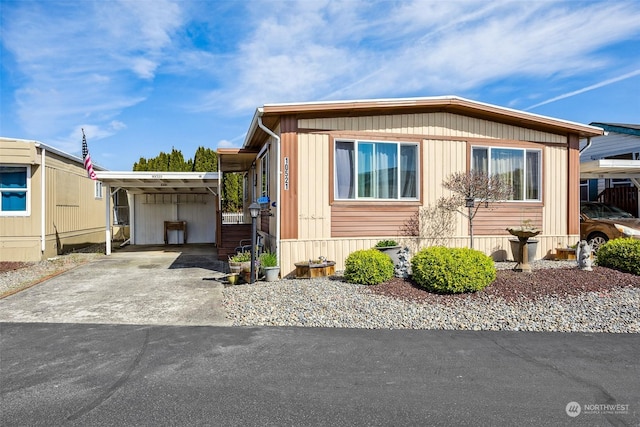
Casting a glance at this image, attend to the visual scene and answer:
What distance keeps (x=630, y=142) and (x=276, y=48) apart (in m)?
12.1

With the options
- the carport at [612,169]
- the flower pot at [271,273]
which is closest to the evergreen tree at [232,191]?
the flower pot at [271,273]

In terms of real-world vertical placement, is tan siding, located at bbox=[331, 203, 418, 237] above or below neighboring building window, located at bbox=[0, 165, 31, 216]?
below

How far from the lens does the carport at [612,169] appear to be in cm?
1143

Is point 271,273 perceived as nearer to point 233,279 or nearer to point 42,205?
point 233,279

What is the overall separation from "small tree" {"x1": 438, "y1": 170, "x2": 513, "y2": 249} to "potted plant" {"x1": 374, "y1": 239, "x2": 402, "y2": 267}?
158 cm

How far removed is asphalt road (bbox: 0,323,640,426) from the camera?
9.90 ft

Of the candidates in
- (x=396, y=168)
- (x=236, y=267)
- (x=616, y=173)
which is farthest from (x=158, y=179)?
(x=616, y=173)

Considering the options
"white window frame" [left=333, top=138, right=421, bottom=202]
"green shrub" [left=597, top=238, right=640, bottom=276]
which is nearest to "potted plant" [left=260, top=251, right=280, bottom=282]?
"white window frame" [left=333, top=138, right=421, bottom=202]

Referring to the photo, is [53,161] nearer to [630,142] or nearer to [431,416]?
[431,416]

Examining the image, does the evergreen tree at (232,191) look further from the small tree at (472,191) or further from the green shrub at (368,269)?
the green shrub at (368,269)

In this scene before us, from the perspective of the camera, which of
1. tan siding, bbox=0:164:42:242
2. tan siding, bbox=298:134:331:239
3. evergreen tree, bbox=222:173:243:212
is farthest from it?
evergreen tree, bbox=222:173:243:212

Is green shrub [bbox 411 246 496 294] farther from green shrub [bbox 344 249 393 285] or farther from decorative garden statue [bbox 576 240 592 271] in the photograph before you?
decorative garden statue [bbox 576 240 592 271]

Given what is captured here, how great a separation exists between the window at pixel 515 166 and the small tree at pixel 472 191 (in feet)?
0.76

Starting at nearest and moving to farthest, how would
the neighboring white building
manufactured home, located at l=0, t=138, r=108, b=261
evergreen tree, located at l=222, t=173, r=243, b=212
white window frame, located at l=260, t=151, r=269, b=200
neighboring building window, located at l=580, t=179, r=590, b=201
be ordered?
white window frame, located at l=260, t=151, r=269, b=200, manufactured home, located at l=0, t=138, r=108, b=261, the neighboring white building, neighboring building window, located at l=580, t=179, r=590, b=201, evergreen tree, located at l=222, t=173, r=243, b=212
